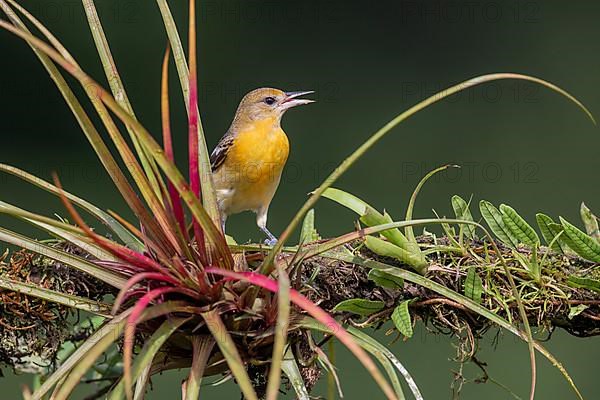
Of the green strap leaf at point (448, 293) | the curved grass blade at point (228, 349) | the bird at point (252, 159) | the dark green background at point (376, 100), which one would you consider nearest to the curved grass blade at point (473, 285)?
the green strap leaf at point (448, 293)

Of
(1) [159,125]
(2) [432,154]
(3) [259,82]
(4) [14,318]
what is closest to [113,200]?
(1) [159,125]

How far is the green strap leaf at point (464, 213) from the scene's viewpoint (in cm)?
161

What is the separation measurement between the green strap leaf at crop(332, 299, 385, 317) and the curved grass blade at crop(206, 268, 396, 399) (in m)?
0.14

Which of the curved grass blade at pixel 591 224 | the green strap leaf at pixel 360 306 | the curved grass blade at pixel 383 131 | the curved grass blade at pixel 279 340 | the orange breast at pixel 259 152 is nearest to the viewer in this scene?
the curved grass blade at pixel 279 340

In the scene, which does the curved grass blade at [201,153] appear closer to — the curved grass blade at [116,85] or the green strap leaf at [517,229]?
the curved grass blade at [116,85]

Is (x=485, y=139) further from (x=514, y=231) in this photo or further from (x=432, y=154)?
(x=514, y=231)

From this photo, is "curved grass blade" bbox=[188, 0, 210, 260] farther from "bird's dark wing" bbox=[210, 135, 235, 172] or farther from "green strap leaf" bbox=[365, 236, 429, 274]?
"bird's dark wing" bbox=[210, 135, 235, 172]

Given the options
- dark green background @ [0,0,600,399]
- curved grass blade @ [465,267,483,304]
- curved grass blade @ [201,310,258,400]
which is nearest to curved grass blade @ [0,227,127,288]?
curved grass blade @ [201,310,258,400]

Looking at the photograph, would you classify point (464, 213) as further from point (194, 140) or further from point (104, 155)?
point (104, 155)

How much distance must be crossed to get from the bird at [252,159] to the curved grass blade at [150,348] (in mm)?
1224

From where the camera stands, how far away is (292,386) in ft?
4.79

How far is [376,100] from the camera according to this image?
19.8 ft

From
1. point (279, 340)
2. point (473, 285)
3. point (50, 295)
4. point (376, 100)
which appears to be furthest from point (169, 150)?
point (376, 100)

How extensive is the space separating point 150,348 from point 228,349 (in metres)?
0.10
